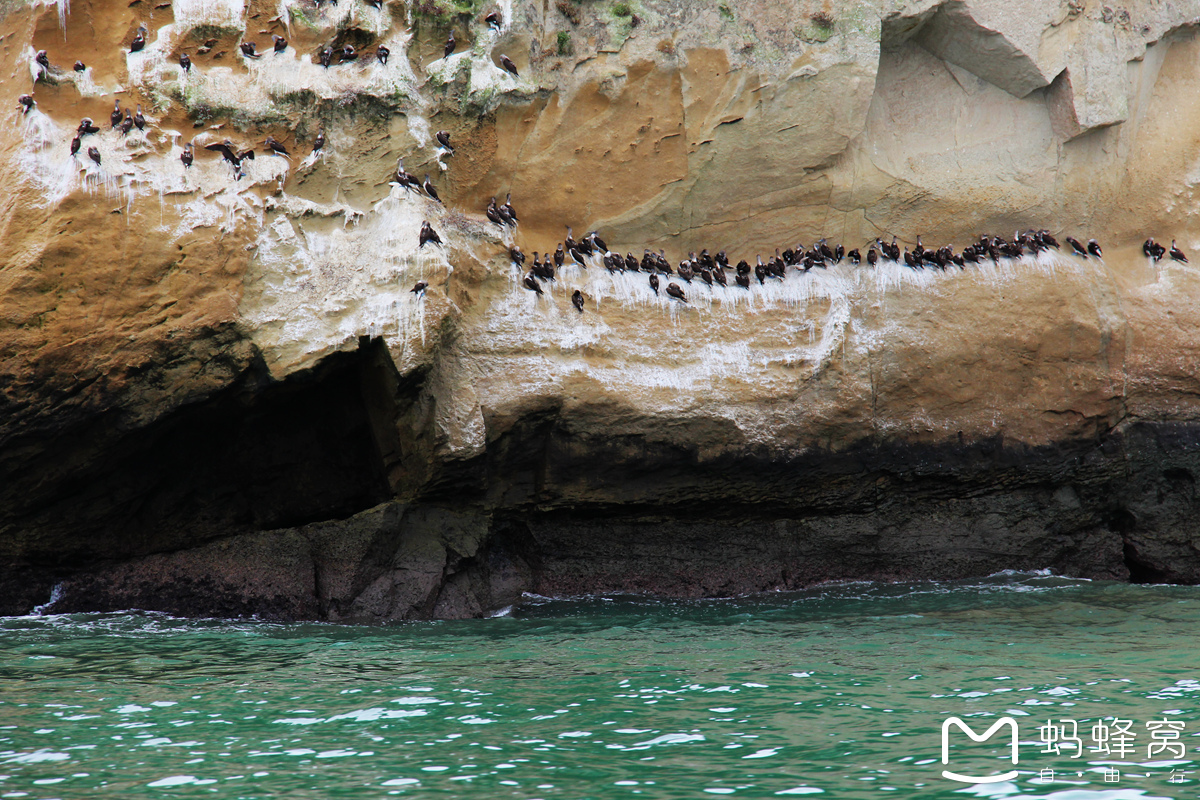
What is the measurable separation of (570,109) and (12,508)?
8365mm

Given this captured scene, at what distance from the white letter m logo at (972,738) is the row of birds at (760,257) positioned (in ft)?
25.0

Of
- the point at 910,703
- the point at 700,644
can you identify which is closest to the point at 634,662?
the point at 700,644

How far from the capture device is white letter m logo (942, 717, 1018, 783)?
6250mm

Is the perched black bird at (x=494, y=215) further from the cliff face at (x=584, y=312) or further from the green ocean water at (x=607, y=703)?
the green ocean water at (x=607, y=703)

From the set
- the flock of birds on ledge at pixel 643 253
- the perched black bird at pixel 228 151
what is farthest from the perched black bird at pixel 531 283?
the perched black bird at pixel 228 151

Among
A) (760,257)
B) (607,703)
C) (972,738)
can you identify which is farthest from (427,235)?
(972,738)

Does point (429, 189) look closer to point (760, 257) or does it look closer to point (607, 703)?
point (760, 257)

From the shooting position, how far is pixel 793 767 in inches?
258

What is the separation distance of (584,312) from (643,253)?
1.61 meters

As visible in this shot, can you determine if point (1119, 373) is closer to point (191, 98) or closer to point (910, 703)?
point (910, 703)

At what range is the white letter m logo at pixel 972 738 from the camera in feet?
20.5

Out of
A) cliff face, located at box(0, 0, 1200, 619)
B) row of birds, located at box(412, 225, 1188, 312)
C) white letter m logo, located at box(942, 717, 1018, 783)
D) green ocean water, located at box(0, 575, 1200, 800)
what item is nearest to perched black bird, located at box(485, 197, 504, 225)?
row of birds, located at box(412, 225, 1188, 312)

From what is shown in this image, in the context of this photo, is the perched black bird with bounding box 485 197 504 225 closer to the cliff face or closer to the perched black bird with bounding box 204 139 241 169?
the cliff face

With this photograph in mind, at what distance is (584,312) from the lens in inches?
538
